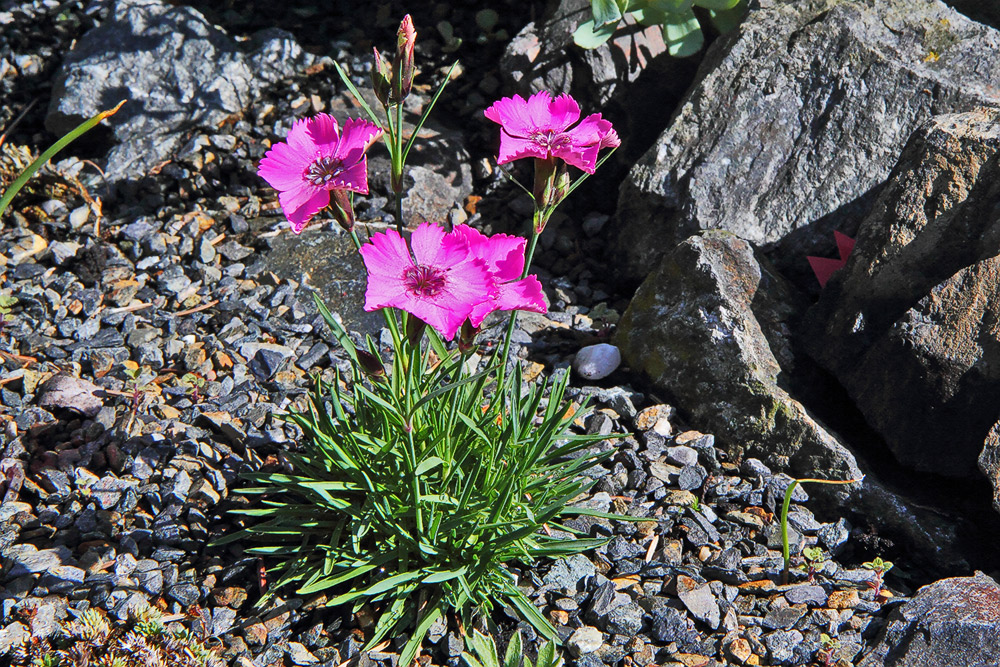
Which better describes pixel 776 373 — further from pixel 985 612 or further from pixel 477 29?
pixel 477 29

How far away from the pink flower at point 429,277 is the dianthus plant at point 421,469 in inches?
1.6

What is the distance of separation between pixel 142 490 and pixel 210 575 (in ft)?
1.07

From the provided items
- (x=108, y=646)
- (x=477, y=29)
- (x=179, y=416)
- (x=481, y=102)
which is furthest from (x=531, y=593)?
(x=477, y=29)

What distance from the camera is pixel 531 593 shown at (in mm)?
1975

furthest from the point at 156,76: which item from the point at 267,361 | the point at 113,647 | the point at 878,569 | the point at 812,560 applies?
the point at 878,569

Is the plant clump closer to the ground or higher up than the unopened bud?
closer to the ground

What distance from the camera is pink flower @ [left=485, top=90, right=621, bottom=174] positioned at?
1479 mm

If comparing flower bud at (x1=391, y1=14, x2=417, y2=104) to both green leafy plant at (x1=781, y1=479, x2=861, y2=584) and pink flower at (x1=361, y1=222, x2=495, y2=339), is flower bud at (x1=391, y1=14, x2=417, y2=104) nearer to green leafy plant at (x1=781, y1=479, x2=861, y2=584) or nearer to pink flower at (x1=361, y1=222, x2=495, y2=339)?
pink flower at (x1=361, y1=222, x2=495, y2=339)

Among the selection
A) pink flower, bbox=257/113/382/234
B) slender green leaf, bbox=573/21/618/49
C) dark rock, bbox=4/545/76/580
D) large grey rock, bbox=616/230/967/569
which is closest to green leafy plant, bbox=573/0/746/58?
slender green leaf, bbox=573/21/618/49

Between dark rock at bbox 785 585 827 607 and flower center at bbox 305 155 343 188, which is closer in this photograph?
flower center at bbox 305 155 343 188

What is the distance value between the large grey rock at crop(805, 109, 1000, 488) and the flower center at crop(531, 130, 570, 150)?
110cm

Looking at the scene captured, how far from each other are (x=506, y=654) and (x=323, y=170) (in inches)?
41.4

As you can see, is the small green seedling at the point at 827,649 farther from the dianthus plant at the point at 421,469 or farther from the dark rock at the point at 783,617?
the dianthus plant at the point at 421,469

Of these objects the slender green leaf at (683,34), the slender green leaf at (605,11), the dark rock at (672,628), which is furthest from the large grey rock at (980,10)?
the dark rock at (672,628)
